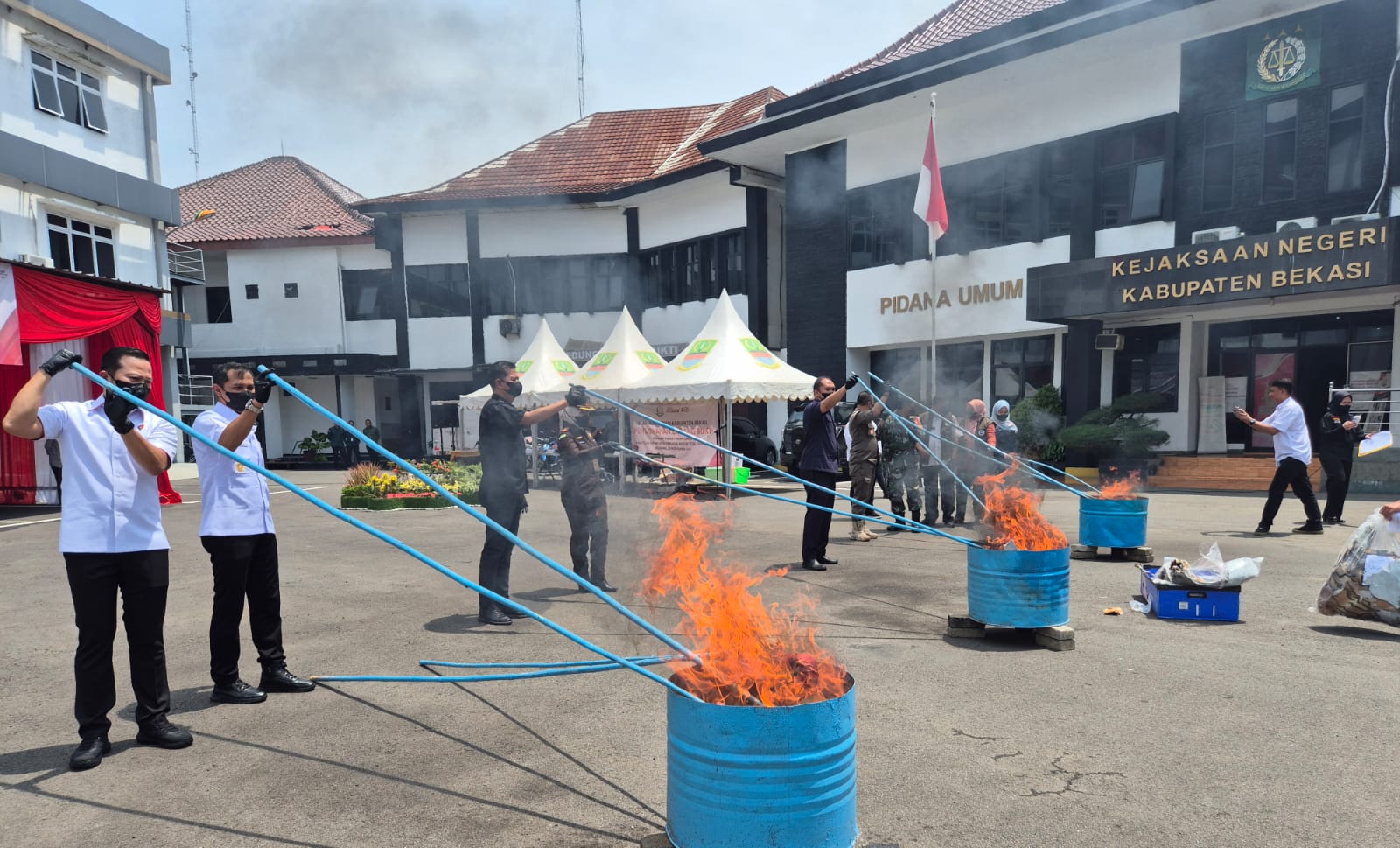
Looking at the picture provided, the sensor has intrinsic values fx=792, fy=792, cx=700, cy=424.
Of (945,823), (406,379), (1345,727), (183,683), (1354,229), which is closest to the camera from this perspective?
(945,823)

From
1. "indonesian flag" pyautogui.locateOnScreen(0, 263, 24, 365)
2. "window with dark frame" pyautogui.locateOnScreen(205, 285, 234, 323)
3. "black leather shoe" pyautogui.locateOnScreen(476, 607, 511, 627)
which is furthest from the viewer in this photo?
"window with dark frame" pyautogui.locateOnScreen(205, 285, 234, 323)

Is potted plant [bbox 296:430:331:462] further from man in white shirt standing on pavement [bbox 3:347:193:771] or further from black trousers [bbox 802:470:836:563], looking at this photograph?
man in white shirt standing on pavement [bbox 3:347:193:771]

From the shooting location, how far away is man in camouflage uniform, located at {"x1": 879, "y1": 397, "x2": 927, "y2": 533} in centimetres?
1023

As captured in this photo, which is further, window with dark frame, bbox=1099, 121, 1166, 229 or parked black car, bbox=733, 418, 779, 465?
parked black car, bbox=733, 418, 779, 465

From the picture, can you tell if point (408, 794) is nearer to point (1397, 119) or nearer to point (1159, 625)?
point (1159, 625)

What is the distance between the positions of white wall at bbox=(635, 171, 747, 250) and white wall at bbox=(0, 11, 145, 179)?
1220 centimetres

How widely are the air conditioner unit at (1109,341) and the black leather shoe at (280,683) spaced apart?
49.0 ft

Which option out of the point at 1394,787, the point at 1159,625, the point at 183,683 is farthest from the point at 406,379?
the point at 1394,787

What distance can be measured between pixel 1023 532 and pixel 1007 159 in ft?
44.2

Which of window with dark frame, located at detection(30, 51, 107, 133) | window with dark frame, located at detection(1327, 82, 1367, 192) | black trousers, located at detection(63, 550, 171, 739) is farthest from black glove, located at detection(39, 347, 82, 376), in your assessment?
window with dark frame, located at detection(1327, 82, 1367, 192)

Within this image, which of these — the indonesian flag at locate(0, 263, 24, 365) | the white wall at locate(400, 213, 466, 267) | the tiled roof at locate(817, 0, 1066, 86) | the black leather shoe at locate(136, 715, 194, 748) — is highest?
the tiled roof at locate(817, 0, 1066, 86)

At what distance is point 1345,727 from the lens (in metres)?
3.66

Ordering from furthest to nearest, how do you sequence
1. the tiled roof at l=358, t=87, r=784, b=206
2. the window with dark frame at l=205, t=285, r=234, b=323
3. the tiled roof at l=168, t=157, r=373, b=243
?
the window with dark frame at l=205, t=285, r=234, b=323
the tiled roof at l=168, t=157, r=373, b=243
the tiled roof at l=358, t=87, r=784, b=206

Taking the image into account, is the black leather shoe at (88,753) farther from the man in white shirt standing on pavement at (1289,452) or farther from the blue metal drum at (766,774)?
the man in white shirt standing on pavement at (1289,452)
